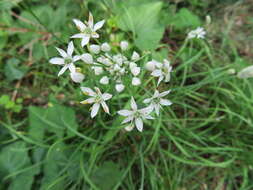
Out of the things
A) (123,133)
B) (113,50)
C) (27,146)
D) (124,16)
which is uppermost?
(124,16)

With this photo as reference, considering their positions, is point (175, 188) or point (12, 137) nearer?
point (175, 188)

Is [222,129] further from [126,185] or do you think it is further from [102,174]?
[102,174]

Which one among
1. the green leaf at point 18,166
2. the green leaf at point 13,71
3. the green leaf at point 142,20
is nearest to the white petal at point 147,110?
the green leaf at point 142,20

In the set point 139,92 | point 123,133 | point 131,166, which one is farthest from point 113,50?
point 131,166

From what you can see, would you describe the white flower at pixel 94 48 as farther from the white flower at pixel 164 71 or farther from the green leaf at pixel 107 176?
the green leaf at pixel 107 176

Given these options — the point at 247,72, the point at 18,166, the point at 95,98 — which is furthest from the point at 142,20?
the point at 18,166

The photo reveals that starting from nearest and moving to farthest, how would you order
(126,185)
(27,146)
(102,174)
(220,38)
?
(102,174) → (126,185) → (27,146) → (220,38)

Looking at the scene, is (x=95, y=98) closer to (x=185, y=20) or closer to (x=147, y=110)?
(x=147, y=110)
